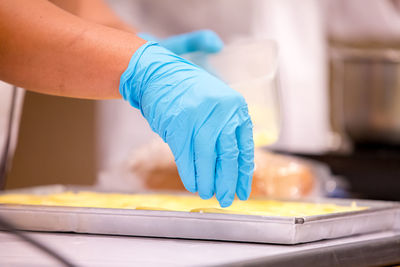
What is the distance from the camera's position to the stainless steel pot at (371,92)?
104 inches

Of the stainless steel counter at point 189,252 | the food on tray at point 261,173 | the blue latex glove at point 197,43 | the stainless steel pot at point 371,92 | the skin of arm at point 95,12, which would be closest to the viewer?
the stainless steel counter at point 189,252

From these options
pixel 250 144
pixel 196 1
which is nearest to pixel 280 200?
pixel 250 144

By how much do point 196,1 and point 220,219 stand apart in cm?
213

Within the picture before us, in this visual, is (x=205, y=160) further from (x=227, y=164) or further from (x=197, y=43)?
(x=197, y=43)

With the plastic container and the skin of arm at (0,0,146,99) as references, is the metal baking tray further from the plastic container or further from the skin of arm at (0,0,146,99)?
the plastic container

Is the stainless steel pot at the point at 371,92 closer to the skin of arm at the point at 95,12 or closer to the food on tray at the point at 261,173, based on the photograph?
the food on tray at the point at 261,173

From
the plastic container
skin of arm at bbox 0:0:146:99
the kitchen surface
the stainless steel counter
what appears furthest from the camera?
the plastic container

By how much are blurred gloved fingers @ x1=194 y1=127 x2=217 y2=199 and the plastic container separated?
35cm

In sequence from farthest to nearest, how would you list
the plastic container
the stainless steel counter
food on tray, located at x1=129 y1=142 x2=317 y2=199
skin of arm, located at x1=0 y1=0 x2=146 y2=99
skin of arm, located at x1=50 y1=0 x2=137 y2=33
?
food on tray, located at x1=129 y1=142 x2=317 y2=199
skin of arm, located at x1=50 y1=0 x2=137 y2=33
the plastic container
skin of arm, located at x1=0 y1=0 x2=146 y2=99
the stainless steel counter

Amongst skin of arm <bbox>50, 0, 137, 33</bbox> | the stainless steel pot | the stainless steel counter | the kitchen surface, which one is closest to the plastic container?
the kitchen surface

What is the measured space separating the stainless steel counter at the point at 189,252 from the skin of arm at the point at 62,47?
0.93 feet

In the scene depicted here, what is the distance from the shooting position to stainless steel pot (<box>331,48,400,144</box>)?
2.63 meters

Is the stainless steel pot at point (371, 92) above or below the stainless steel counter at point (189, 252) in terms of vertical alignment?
above

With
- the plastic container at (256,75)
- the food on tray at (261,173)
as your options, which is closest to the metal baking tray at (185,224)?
the plastic container at (256,75)
